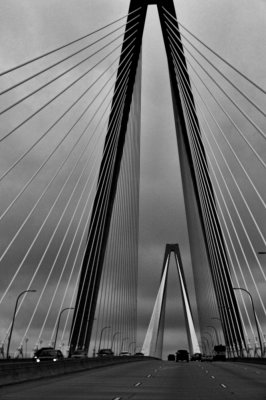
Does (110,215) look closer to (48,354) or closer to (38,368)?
(48,354)

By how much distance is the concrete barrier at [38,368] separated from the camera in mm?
20688

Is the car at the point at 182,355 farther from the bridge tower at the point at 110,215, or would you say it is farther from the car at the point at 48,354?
the car at the point at 48,354

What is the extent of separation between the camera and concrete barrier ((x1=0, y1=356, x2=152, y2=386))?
67.9 ft

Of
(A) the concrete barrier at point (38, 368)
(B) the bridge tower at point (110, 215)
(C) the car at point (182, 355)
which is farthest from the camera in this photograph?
(C) the car at point (182, 355)

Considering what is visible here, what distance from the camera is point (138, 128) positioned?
184 ft

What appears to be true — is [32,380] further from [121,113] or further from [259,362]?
[259,362]

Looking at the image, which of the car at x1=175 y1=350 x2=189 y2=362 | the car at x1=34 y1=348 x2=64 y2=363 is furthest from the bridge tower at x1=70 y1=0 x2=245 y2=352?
the car at x1=175 y1=350 x2=189 y2=362

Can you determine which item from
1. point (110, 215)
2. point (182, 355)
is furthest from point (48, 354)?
point (182, 355)

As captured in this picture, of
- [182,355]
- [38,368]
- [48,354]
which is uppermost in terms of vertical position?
[182,355]

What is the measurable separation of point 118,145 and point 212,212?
8.27 metres

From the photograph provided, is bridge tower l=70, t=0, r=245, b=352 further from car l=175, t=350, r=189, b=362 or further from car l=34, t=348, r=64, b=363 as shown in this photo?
car l=175, t=350, r=189, b=362

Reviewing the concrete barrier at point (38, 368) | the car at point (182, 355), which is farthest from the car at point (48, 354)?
the car at point (182, 355)

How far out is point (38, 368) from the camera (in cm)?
2531

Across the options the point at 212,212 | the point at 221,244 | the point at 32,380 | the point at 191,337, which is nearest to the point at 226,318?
the point at 221,244
